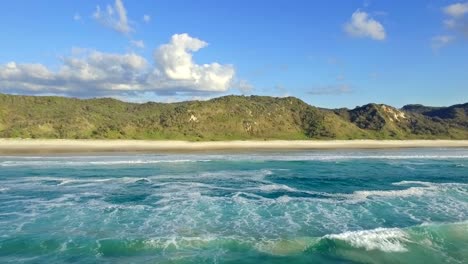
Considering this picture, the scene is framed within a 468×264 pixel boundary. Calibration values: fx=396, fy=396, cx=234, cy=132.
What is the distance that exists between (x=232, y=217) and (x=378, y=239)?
7.61 meters

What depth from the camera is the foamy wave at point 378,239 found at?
1535 centimetres

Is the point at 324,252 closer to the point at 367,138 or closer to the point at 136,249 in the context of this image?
the point at 136,249

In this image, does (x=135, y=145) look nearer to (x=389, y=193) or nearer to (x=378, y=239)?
(x=389, y=193)

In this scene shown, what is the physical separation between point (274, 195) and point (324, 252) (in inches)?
480

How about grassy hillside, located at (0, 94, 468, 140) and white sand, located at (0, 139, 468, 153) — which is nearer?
white sand, located at (0, 139, 468, 153)

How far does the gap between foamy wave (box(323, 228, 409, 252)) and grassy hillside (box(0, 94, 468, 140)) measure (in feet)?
242

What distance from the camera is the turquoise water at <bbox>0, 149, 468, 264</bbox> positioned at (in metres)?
14.9

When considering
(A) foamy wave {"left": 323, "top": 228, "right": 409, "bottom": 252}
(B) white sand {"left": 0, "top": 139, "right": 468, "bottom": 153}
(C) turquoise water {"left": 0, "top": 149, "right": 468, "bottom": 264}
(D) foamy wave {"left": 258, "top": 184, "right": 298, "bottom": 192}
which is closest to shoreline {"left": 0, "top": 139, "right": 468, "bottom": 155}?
(B) white sand {"left": 0, "top": 139, "right": 468, "bottom": 153}

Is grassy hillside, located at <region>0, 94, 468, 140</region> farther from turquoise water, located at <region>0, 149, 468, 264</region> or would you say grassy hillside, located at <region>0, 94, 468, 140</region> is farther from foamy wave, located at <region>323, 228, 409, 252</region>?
foamy wave, located at <region>323, 228, 409, 252</region>

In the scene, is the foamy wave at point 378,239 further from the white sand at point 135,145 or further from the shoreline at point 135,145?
the white sand at point 135,145

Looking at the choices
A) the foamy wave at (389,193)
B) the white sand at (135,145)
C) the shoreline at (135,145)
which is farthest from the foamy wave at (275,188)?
the white sand at (135,145)

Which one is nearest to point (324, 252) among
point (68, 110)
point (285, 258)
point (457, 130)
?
point (285, 258)

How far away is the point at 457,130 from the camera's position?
122 m

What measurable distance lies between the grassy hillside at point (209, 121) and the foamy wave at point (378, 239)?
242ft
